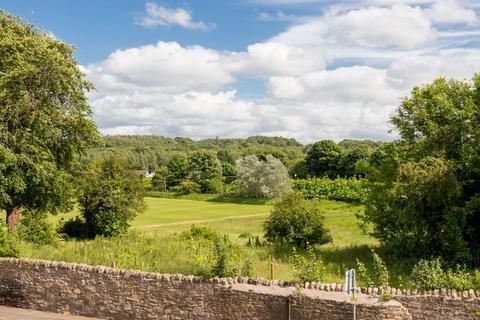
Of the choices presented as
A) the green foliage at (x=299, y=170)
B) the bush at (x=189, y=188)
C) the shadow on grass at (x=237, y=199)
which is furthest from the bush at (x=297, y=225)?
the green foliage at (x=299, y=170)

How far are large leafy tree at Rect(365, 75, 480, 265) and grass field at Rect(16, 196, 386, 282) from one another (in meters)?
3.34

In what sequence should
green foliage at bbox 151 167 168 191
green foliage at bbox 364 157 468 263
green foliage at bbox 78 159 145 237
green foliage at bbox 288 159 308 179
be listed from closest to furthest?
green foliage at bbox 364 157 468 263
green foliage at bbox 78 159 145 237
green foliage at bbox 151 167 168 191
green foliage at bbox 288 159 308 179

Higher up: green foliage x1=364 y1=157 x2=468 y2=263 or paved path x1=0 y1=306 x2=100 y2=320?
green foliage x1=364 y1=157 x2=468 y2=263

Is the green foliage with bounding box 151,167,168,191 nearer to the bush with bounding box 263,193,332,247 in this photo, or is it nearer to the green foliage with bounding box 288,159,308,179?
the green foliage with bounding box 288,159,308,179

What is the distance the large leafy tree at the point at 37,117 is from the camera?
93.6 ft

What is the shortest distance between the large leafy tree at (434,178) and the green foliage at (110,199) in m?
17.1

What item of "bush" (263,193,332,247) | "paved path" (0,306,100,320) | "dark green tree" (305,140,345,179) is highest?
"dark green tree" (305,140,345,179)

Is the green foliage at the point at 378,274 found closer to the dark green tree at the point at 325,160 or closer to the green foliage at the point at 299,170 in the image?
the dark green tree at the point at 325,160

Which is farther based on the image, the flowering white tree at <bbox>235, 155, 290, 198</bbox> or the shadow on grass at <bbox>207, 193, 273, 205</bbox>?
the flowering white tree at <bbox>235, 155, 290, 198</bbox>

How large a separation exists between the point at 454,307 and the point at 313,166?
11260cm

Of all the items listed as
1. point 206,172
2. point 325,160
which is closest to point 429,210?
point 206,172

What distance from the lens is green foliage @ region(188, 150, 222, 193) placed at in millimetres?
106375

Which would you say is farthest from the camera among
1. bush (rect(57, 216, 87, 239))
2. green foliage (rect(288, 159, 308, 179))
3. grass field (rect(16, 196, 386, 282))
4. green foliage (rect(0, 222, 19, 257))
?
green foliage (rect(288, 159, 308, 179))

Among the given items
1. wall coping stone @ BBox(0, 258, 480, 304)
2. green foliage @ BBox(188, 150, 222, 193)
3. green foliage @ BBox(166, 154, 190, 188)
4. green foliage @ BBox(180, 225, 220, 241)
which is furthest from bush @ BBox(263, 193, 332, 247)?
green foliage @ BBox(166, 154, 190, 188)
